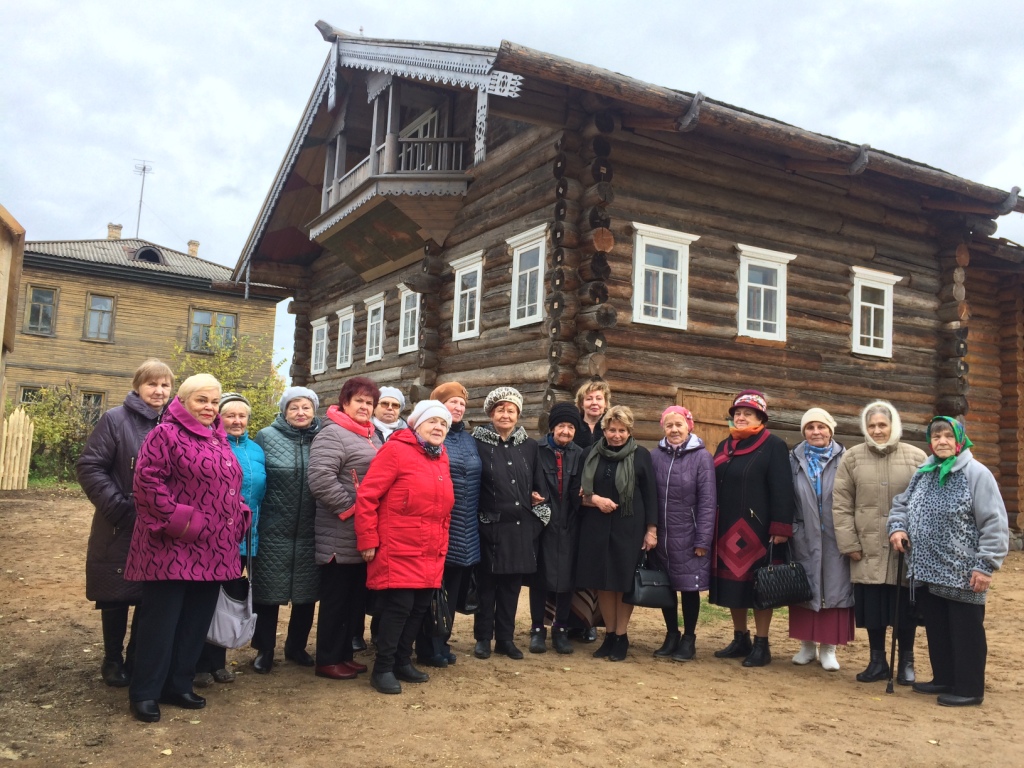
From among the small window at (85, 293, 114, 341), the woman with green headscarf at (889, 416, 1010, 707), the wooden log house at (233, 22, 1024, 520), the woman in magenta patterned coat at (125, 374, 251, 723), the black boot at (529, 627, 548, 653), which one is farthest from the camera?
the small window at (85, 293, 114, 341)

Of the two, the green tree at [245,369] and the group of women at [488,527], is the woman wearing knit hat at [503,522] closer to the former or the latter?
the group of women at [488,527]

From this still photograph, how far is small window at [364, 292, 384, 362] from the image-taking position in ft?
52.5

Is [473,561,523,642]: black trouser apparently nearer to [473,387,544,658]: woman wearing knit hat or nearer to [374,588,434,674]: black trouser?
[473,387,544,658]: woman wearing knit hat

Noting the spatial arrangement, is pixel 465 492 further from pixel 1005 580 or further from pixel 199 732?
pixel 1005 580

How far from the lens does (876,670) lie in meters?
5.85

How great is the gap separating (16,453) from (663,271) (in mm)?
13110

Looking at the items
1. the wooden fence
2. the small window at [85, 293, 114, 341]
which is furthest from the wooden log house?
the small window at [85, 293, 114, 341]

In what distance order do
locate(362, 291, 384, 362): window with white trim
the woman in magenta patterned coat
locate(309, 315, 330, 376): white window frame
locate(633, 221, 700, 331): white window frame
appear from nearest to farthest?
the woman in magenta patterned coat, locate(633, 221, 700, 331): white window frame, locate(362, 291, 384, 362): window with white trim, locate(309, 315, 330, 376): white window frame

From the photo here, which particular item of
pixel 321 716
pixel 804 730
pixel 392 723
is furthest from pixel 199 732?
pixel 804 730

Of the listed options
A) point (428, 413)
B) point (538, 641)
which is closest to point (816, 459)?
point (538, 641)

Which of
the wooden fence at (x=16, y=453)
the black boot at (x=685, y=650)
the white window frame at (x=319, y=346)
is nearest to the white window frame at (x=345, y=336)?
the white window frame at (x=319, y=346)

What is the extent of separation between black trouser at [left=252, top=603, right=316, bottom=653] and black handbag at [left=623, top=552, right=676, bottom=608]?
2147 millimetres

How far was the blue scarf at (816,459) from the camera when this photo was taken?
6.22 meters

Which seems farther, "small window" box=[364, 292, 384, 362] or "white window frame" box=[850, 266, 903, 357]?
"small window" box=[364, 292, 384, 362]
